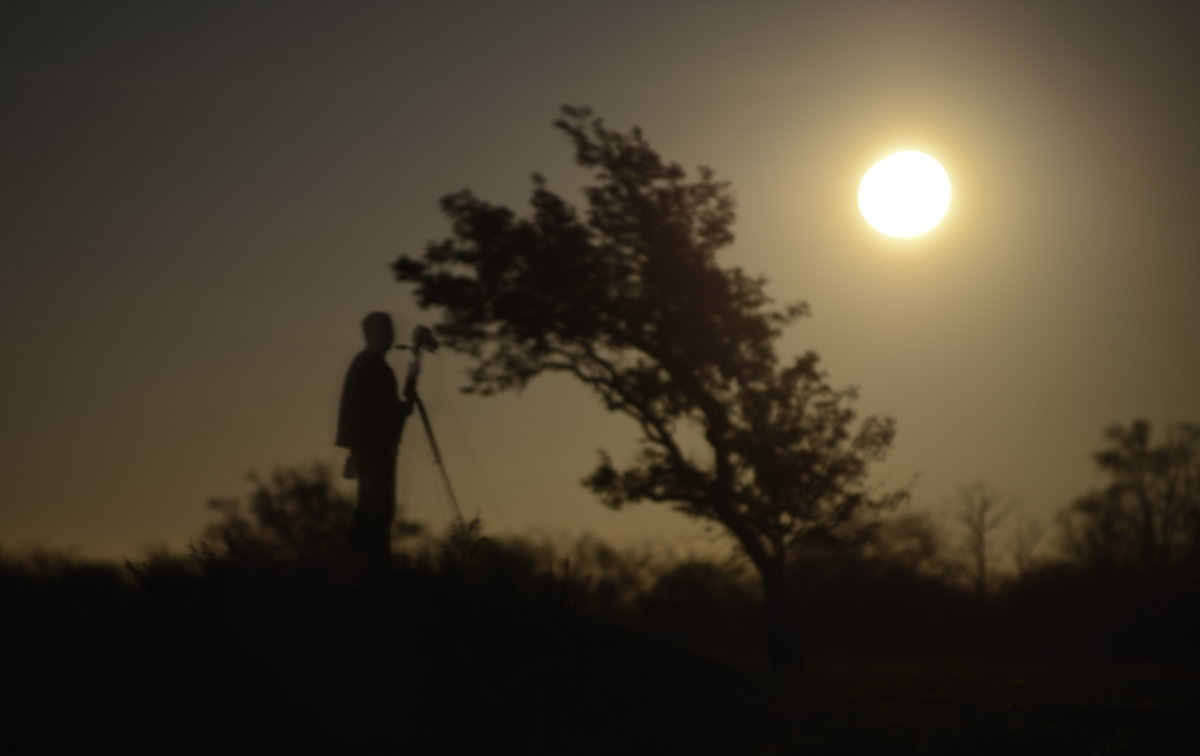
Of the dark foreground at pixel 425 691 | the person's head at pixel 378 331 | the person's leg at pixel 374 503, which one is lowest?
the dark foreground at pixel 425 691

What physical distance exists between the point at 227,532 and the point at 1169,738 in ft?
26.3

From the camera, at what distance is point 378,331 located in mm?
13297

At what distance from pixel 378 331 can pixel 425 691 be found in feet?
15.4

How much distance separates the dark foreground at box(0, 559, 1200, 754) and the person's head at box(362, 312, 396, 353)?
252 cm

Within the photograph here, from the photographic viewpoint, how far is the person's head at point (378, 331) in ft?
43.6

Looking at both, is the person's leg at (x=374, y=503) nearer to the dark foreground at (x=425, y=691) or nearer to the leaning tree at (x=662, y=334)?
the dark foreground at (x=425, y=691)

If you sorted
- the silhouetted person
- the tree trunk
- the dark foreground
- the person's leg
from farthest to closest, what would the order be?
the tree trunk, the silhouetted person, the person's leg, the dark foreground

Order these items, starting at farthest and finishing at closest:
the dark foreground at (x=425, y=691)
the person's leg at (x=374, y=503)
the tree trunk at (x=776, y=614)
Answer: the tree trunk at (x=776, y=614)
the person's leg at (x=374, y=503)
the dark foreground at (x=425, y=691)

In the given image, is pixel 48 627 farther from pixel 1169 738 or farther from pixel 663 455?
pixel 663 455

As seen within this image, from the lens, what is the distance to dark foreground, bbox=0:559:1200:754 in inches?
356

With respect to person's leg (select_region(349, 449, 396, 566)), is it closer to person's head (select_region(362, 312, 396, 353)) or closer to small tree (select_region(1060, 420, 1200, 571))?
person's head (select_region(362, 312, 396, 353))

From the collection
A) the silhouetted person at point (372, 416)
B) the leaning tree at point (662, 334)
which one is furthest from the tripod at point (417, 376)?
the leaning tree at point (662, 334)

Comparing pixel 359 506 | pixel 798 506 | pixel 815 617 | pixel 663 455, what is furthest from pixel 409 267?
pixel 815 617

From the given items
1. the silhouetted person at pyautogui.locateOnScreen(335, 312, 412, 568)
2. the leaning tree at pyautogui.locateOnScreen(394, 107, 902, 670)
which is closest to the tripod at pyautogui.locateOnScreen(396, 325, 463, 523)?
the silhouetted person at pyautogui.locateOnScreen(335, 312, 412, 568)
